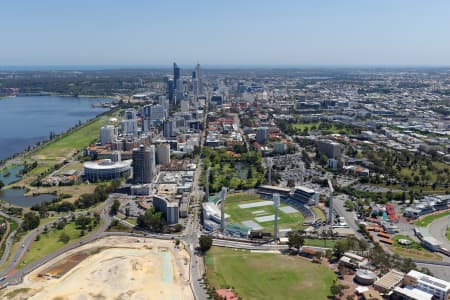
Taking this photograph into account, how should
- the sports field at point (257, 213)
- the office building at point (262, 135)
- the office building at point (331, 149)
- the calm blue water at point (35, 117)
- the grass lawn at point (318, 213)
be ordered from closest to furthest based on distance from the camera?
the sports field at point (257, 213) < the grass lawn at point (318, 213) < the office building at point (331, 149) < the office building at point (262, 135) < the calm blue water at point (35, 117)

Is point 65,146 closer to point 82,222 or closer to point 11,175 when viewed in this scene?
point 11,175

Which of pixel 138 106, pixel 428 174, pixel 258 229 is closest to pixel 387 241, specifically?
pixel 258 229

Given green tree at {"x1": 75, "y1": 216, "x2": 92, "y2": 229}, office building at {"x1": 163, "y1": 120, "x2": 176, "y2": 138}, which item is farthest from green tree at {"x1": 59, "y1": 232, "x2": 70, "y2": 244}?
office building at {"x1": 163, "y1": 120, "x2": 176, "y2": 138}

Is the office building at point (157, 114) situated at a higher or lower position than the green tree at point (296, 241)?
higher

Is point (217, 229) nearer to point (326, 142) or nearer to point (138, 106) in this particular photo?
point (326, 142)

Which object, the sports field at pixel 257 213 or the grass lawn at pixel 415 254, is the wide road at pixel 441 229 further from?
the sports field at pixel 257 213

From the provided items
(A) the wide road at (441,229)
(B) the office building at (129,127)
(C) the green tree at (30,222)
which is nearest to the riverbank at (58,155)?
(B) the office building at (129,127)

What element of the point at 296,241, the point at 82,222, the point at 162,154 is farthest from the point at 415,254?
the point at 162,154
